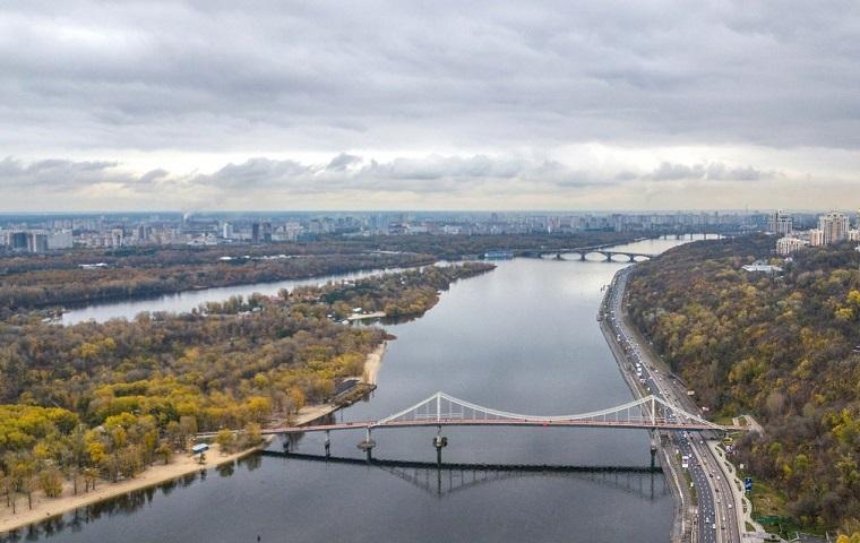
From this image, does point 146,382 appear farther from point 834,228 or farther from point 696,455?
point 834,228

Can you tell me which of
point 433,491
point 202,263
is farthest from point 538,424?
point 202,263

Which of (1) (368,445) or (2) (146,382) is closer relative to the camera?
(1) (368,445)

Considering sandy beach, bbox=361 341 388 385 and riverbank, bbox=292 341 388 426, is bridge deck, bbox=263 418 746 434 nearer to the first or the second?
riverbank, bbox=292 341 388 426

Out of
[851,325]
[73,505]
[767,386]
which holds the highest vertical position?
[851,325]

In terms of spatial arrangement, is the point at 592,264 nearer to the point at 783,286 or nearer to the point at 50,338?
the point at 783,286

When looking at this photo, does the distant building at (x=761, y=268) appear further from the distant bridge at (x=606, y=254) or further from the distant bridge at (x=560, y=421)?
the distant bridge at (x=606, y=254)

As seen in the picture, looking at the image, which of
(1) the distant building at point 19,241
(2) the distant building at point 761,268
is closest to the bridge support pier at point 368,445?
(2) the distant building at point 761,268

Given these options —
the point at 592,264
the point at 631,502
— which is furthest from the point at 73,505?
the point at 592,264
